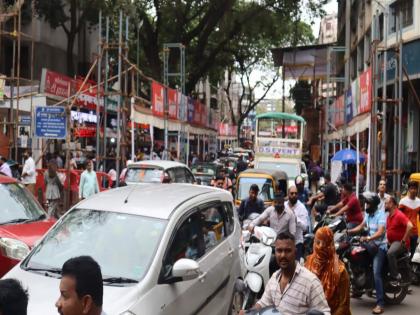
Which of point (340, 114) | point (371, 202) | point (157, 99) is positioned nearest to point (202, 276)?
point (371, 202)

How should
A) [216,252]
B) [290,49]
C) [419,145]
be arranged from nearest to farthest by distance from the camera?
[216,252], [419,145], [290,49]

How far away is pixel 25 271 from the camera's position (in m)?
5.21

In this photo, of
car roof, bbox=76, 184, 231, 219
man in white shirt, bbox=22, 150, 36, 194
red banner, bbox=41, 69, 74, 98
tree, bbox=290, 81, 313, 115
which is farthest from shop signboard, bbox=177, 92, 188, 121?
tree, bbox=290, 81, 313, 115

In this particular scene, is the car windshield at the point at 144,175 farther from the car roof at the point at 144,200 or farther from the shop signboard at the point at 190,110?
the shop signboard at the point at 190,110

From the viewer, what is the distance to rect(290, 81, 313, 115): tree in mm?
62562

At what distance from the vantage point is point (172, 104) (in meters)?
22.2

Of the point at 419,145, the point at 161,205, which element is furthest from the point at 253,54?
the point at 161,205

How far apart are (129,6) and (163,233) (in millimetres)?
23191

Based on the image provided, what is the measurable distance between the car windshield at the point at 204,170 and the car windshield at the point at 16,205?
17.1 m

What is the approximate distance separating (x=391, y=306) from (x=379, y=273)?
0.70 meters

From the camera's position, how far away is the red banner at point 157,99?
19344 millimetres

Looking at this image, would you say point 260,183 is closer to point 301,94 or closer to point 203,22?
point 203,22

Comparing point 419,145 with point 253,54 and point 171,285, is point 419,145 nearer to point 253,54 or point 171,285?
point 171,285

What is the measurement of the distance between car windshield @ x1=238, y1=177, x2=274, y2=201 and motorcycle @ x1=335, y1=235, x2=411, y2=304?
7.00 meters
